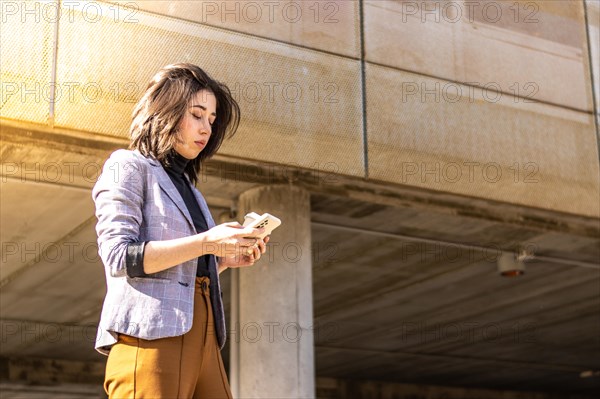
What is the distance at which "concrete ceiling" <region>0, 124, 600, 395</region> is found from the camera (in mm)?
8055

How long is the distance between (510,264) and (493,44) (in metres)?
3.23

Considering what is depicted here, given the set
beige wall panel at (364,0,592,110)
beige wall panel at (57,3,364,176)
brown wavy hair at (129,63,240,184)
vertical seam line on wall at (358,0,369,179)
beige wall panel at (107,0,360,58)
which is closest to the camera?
brown wavy hair at (129,63,240,184)

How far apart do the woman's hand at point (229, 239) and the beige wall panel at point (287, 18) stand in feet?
13.8

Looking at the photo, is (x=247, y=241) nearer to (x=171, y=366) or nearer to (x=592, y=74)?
(x=171, y=366)

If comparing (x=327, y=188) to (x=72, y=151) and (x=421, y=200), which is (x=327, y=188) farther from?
(x=72, y=151)

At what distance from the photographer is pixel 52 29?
650 cm

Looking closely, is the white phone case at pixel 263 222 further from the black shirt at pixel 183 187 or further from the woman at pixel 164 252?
the black shirt at pixel 183 187

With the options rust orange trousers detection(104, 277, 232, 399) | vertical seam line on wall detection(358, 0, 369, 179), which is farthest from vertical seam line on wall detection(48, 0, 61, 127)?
rust orange trousers detection(104, 277, 232, 399)

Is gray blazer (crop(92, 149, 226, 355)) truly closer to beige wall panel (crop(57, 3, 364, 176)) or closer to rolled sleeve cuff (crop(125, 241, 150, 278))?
rolled sleeve cuff (crop(125, 241, 150, 278))

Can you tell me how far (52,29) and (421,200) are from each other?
3.18 metres

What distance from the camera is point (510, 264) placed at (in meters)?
10.8

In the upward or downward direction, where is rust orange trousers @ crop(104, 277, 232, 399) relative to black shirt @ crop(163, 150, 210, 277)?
downward

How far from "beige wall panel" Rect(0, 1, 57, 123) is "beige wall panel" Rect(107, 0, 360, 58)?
22.9 inches

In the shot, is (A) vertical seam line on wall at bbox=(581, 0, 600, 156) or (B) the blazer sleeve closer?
(B) the blazer sleeve
